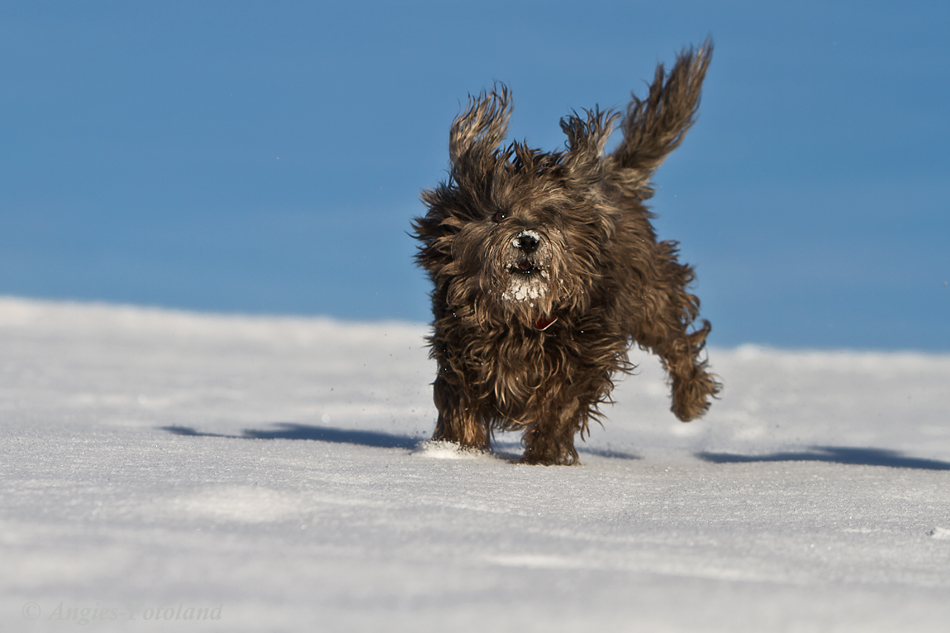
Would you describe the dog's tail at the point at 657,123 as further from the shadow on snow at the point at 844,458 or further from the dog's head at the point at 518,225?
the shadow on snow at the point at 844,458

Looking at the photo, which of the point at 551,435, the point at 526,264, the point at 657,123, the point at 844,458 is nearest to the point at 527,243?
the point at 526,264

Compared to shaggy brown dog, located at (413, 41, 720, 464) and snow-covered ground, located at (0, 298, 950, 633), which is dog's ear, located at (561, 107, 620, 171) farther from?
snow-covered ground, located at (0, 298, 950, 633)

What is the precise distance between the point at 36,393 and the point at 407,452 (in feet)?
15.8

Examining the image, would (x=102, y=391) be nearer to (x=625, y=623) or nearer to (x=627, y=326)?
(x=627, y=326)

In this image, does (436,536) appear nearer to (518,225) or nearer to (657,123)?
(518,225)

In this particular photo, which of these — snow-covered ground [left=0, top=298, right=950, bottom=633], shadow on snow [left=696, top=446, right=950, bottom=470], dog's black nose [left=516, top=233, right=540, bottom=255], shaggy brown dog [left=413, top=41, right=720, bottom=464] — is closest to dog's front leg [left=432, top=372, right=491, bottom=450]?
shaggy brown dog [left=413, top=41, right=720, bottom=464]

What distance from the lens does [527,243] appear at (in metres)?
4.77

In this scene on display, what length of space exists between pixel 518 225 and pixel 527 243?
121 millimetres

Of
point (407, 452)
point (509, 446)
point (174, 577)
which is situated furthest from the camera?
point (509, 446)

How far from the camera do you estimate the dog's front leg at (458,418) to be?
17.2 feet

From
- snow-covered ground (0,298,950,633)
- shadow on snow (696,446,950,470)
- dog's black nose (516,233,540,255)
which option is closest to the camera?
snow-covered ground (0,298,950,633)

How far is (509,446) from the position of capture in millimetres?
7023

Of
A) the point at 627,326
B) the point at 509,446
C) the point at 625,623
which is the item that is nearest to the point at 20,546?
the point at 625,623

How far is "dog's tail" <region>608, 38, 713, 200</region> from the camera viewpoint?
6.48 metres
